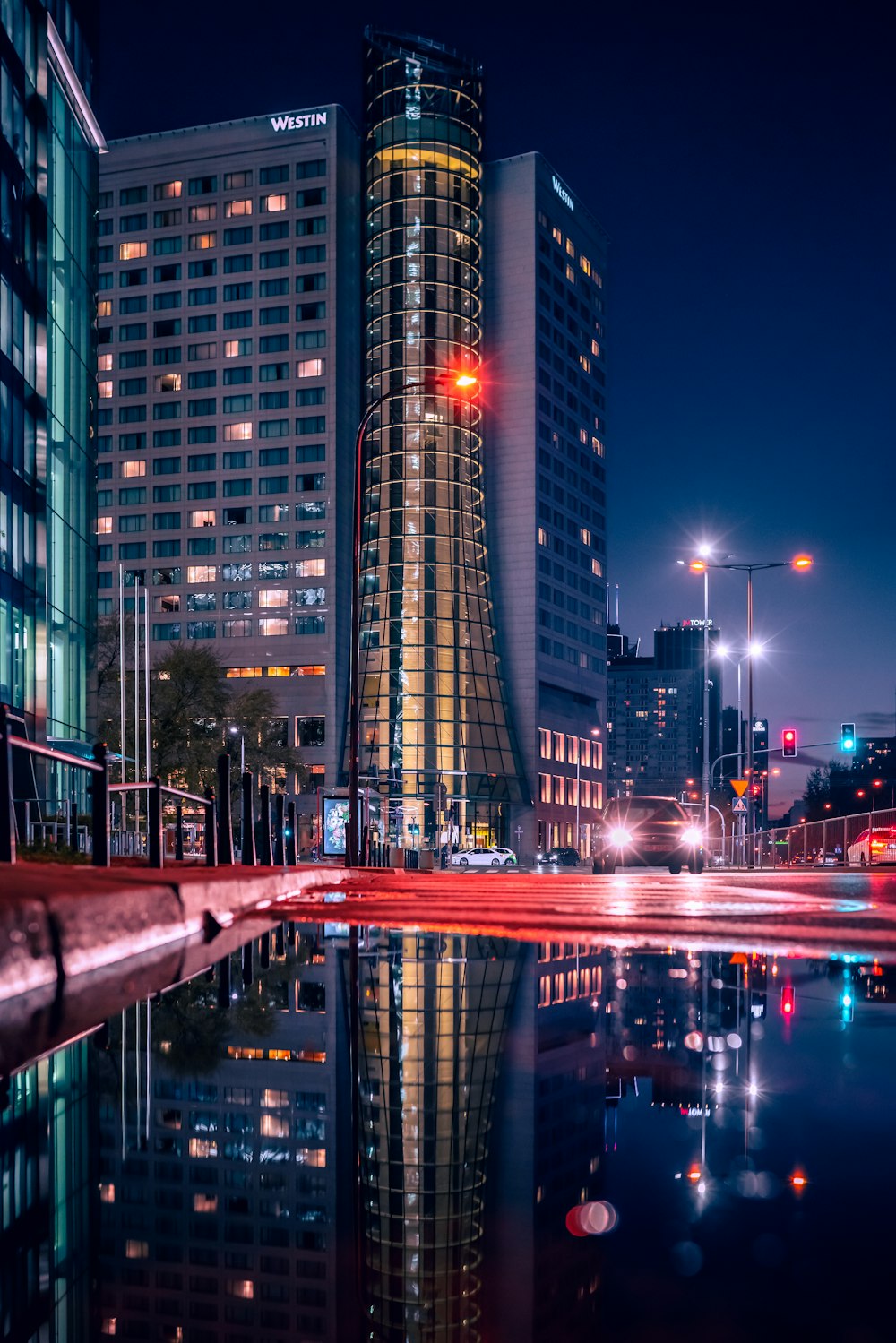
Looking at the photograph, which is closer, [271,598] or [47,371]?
[47,371]

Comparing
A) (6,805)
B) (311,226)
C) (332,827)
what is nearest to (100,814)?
(6,805)

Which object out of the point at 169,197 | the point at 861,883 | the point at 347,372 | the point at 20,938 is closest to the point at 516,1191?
the point at 20,938

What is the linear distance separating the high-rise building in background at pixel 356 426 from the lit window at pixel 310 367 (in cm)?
Answer: 17

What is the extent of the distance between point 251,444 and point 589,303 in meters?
43.4

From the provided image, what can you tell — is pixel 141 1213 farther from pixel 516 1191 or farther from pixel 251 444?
pixel 251 444

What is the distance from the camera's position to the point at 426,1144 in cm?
232

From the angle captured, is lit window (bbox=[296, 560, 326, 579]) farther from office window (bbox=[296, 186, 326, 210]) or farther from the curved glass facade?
office window (bbox=[296, 186, 326, 210])

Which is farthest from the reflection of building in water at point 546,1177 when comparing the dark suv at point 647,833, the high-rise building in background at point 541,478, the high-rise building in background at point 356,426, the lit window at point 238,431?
the high-rise building in background at point 541,478

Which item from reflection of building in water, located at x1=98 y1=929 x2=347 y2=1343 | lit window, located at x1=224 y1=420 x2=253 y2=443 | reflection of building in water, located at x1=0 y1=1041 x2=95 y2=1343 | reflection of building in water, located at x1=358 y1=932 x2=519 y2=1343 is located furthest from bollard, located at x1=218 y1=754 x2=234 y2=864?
lit window, located at x1=224 y1=420 x2=253 y2=443

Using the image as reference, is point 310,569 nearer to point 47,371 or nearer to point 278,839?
point 47,371

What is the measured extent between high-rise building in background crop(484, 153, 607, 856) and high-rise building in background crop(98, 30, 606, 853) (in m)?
0.30

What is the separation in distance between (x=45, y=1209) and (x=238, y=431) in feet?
366

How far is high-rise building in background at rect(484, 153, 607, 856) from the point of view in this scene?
115875 millimetres

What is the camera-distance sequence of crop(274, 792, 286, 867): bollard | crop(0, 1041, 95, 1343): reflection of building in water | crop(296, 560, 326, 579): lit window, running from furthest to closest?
crop(296, 560, 326, 579): lit window → crop(274, 792, 286, 867): bollard → crop(0, 1041, 95, 1343): reflection of building in water
